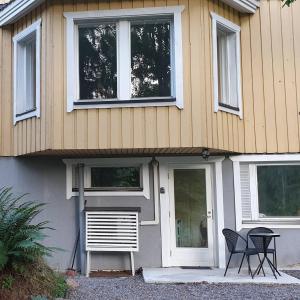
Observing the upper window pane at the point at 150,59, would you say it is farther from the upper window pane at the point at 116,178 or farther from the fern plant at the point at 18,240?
the fern plant at the point at 18,240

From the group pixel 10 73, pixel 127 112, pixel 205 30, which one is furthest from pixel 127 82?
pixel 10 73

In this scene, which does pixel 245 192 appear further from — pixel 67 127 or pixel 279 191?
pixel 67 127

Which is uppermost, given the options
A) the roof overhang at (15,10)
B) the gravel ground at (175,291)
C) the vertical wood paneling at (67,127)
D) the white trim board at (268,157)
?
the roof overhang at (15,10)

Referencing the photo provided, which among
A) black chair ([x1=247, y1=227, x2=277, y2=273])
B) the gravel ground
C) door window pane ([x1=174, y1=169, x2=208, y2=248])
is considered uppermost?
door window pane ([x1=174, y1=169, x2=208, y2=248])

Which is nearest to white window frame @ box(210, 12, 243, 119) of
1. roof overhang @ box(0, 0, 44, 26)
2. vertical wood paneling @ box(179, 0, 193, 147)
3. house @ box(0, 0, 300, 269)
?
house @ box(0, 0, 300, 269)

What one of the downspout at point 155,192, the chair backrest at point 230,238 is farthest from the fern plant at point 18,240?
the chair backrest at point 230,238

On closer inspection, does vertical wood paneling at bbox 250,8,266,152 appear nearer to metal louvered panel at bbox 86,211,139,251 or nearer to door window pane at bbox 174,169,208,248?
door window pane at bbox 174,169,208,248

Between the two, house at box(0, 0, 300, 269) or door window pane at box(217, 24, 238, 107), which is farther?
door window pane at box(217, 24, 238, 107)

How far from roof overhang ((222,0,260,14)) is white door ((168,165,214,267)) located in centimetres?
312

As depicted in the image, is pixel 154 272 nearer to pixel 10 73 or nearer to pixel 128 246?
pixel 128 246

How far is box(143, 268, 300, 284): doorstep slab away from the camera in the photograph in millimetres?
7684

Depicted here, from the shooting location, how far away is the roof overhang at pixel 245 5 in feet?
28.8

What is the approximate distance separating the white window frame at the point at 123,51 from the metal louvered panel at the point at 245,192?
2250 millimetres

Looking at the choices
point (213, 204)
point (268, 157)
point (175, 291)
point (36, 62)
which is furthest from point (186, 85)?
point (175, 291)
